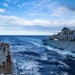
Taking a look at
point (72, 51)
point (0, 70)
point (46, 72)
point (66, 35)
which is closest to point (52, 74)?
point (46, 72)

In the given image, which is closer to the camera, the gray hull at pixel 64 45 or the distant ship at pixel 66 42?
the gray hull at pixel 64 45

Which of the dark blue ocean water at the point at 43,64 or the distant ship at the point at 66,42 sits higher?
the distant ship at the point at 66,42

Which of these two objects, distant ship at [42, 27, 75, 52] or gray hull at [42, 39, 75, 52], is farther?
distant ship at [42, 27, 75, 52]

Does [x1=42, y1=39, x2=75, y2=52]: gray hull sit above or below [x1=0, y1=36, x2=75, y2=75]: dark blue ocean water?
above

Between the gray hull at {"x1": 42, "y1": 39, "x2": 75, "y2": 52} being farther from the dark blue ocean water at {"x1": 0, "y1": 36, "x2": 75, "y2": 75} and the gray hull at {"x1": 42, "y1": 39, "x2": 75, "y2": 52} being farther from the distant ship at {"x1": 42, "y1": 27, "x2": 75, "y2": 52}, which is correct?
the dark blue ocean water at {"x1": 0, "y1": 36, "x2": 75, "y2": 75}

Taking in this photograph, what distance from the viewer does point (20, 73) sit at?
2408cm

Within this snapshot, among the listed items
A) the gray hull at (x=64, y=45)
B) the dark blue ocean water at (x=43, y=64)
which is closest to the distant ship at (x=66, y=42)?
the gray hull at (x=64, y=45)

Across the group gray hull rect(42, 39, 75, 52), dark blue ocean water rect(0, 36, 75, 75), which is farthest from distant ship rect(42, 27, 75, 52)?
dark blue ocean water rect(0, 36, 75, 75)

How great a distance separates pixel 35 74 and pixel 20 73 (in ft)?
6.27

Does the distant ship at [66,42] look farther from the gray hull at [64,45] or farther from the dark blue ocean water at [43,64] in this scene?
the dark blue ocean water at [43,64]

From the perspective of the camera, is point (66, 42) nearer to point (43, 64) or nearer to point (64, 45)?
point (64, 45)

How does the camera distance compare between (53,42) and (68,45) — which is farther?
(53,42)

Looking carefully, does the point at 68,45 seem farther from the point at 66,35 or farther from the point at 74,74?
the point at 74,74

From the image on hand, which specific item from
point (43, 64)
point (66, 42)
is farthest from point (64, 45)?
point (43, 64)
